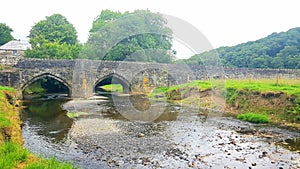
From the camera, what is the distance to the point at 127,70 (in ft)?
127

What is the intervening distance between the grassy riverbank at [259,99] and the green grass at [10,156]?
1496 cm

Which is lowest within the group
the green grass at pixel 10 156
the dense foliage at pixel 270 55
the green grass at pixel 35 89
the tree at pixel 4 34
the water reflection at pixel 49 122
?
the water reflection at pixel 49 122

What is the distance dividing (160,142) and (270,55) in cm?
6258

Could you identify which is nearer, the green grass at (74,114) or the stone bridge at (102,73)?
the green grass at (74,114)

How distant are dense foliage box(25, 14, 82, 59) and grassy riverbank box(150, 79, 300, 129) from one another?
77.4 feet

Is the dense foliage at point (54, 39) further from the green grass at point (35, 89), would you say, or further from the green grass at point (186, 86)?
the green grass at point (186, 86)

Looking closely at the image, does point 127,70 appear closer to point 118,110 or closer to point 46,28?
point 118,110

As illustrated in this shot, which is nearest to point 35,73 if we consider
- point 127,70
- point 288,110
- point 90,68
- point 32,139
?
point 90,68

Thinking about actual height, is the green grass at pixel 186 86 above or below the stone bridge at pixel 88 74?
below

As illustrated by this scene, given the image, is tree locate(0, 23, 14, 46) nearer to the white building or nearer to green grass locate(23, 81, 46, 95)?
the white building

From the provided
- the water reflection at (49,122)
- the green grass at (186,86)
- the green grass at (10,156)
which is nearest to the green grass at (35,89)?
the green grass at (186,86)

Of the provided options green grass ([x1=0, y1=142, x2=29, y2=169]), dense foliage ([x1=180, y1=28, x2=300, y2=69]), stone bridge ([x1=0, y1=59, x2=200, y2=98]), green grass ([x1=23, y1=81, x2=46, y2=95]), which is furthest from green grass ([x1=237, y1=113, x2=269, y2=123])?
dense foliage ([x1=180, y1=28, x2=300, y2=69])

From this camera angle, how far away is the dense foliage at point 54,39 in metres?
45.2

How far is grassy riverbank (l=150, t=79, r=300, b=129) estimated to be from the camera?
60.3 ft
